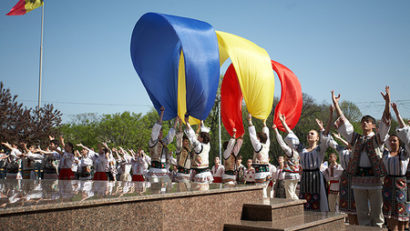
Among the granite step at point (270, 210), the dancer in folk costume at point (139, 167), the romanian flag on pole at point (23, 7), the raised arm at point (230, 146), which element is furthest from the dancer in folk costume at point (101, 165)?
the romanian flag on pole at point (23, 7)

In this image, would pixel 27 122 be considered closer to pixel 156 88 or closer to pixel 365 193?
pixel 156 88

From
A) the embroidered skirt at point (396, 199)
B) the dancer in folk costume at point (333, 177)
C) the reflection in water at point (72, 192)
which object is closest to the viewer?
the reflection in water at point (72, 192)

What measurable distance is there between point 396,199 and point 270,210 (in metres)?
2.47

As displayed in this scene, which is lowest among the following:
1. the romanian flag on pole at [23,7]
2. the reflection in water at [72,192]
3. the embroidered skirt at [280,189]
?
the embroidered skirt at [280,189]

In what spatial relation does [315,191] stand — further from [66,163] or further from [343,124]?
[66,163]

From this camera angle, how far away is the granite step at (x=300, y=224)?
16.4ft

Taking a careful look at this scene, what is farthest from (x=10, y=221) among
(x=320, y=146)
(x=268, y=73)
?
(x=268, y=73)

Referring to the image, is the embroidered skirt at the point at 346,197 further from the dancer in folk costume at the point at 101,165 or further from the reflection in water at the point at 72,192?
the dancer in folk costume at the point at 101,165

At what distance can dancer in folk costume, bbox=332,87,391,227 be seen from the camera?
6.11m

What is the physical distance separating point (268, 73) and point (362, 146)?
4.50 meters

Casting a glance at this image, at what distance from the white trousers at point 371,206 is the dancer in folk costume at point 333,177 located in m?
3.93

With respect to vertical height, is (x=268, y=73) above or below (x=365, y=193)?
above

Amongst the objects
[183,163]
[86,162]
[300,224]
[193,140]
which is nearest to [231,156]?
[183,163]

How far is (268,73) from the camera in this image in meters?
10.3
